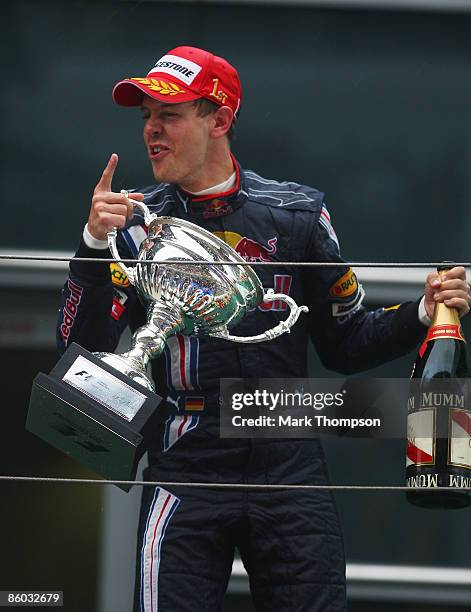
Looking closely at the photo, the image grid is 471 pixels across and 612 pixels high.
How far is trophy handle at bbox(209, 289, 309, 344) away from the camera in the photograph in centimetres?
187

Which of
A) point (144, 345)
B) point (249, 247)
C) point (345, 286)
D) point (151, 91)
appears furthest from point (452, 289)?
point (151, 91)

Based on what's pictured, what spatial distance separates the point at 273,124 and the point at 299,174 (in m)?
0.12

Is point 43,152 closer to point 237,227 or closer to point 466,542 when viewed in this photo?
point 237,227

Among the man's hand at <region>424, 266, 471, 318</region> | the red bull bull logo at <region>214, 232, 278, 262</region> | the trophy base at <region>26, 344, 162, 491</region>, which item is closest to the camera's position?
the trophy base at <region>26, 344, 162, 491</region>

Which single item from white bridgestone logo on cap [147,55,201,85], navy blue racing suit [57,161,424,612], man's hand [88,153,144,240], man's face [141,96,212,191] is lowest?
navy blue racing suit [57,161,424,612]

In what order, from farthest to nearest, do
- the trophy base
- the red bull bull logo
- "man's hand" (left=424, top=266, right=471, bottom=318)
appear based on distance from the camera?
the red bull bull logo
"man's hand" (left=424, top=266, right=471, bottom=318)
the trophy base

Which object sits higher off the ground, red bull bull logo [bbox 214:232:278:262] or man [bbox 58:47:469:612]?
red bull bull logo [bbox 214:232:278:262]

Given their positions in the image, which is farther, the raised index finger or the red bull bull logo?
the red bull bull logo

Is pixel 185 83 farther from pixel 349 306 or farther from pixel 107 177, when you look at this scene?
pixel 349 306

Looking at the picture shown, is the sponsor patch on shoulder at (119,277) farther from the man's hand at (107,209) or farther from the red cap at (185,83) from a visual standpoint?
the red cap at (185,83)

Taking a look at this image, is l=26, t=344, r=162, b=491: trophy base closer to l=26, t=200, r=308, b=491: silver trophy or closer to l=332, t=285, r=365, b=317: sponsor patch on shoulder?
l=26, t=200, r=308, b=491: silver trophy

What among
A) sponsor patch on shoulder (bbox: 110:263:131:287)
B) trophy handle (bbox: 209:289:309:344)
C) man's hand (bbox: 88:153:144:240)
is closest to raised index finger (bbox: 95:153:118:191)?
man's hand (bbox: 88:153:144:240)

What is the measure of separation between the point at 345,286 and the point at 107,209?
0.35m

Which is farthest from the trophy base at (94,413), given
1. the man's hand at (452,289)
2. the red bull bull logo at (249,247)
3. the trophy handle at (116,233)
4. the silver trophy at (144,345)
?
the man's hand at (452,289)
